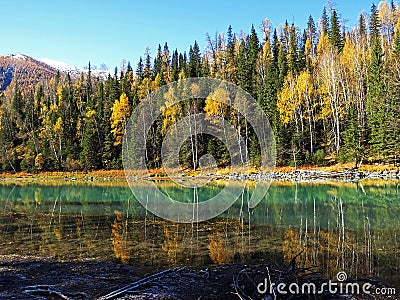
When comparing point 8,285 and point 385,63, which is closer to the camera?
point 8,285

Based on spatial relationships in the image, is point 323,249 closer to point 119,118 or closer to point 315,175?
point 315,175

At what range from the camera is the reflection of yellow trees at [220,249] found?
947cm

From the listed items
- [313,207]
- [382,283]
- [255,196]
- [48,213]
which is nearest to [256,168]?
[255,196]

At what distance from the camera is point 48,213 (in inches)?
780

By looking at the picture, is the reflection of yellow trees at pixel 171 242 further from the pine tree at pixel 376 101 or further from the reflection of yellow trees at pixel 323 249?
the pine tree at pixel 376 101

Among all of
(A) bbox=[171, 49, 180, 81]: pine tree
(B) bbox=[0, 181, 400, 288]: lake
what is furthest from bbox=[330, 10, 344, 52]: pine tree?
(B) bbox=[0, 181, 400, 288]: lake

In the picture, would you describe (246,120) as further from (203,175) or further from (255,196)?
(255,196)

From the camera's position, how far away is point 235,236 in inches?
484

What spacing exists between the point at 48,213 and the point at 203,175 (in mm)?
25718

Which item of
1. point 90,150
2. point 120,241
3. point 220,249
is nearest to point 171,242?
point 120,241

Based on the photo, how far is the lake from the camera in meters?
9.20

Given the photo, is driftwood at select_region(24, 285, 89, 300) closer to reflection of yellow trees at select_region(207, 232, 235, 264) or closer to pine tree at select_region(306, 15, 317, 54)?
reflection of yellow trees at select_region(207, 232, 235, 264)

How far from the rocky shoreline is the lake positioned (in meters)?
15.0

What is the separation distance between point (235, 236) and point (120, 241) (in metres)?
3.87
